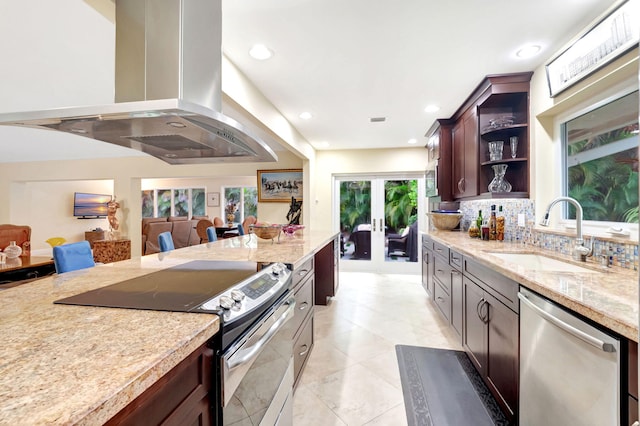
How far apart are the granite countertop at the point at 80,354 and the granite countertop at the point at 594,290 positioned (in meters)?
1.20

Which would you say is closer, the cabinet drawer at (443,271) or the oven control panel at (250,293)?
the oven control panel at (250,293)

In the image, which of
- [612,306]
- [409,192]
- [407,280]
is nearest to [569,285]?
[612,306]

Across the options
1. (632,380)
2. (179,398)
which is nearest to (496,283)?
(632,380)

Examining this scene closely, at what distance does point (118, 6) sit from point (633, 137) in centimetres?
275

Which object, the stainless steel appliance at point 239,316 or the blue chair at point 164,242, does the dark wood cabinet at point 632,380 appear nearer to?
the stainless steel appliance at point 239,316

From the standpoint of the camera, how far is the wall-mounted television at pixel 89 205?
7348 millimetres

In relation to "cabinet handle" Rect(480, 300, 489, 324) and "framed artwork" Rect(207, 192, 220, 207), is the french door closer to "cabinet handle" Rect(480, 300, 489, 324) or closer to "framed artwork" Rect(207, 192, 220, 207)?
"cabinet handle" Rect(480, 300, 489, 324)

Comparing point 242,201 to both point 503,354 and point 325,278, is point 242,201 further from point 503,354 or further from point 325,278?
point 503,354

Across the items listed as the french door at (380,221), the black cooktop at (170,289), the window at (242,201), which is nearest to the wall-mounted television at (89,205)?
the window at (242,201)

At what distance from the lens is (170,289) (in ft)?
3.55

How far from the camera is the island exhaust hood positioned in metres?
1.02

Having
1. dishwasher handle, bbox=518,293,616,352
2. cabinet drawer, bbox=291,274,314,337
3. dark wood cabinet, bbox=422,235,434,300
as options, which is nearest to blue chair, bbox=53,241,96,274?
cabinet drawer, bbox=291,274,314,337

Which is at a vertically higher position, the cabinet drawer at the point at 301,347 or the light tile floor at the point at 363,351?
the cabinet drawer at the point at 301,347

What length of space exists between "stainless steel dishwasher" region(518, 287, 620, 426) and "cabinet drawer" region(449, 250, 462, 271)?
94 centimetres
